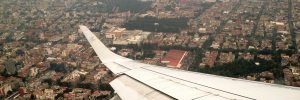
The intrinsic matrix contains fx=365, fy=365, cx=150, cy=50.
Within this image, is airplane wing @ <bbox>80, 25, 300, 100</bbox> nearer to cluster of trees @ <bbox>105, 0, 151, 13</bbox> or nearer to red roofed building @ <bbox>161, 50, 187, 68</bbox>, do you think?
red roofed building @ <bbox>161, 50, 187, 68</bbox>

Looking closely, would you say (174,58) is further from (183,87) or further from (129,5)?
(129,5)

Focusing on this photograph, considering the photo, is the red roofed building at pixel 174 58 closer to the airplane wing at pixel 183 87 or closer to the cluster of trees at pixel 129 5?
the cluster of trees at pixel 129 5

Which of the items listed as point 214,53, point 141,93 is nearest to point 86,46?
point 214,53

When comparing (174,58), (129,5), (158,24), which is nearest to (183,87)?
(174,58)

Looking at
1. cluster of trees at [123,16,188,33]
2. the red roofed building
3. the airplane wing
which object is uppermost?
the airplane wing

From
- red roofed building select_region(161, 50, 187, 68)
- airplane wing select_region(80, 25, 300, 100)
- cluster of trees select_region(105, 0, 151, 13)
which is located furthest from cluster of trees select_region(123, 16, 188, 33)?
airplane wing select_region(80, 25, 300, 100)

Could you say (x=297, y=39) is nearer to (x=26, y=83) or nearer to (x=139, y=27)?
(x=139, y=27)
